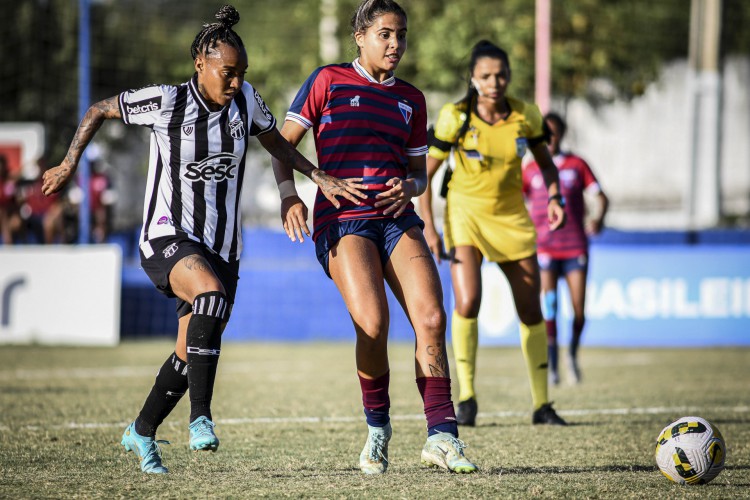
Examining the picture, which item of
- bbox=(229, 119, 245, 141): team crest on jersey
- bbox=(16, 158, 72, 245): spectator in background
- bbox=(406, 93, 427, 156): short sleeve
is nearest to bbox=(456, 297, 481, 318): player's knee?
bbox=(406, 93, 427, 156): short sleeve

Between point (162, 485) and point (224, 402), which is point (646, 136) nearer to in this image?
point (224, 402)

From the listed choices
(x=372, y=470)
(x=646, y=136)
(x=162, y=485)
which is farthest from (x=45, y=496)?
(x=646, y=136)

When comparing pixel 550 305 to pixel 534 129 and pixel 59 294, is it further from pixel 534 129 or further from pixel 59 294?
pixel 59 294

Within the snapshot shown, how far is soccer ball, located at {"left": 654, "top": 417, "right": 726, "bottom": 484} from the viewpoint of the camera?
543cm

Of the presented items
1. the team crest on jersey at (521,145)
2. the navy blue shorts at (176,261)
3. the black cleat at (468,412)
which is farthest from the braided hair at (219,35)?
the black cleat at (468,412)

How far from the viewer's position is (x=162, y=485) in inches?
207

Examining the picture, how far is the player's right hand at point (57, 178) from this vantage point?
5.50 metres

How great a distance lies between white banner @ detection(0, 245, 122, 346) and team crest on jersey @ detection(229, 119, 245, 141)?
1040 centimetres

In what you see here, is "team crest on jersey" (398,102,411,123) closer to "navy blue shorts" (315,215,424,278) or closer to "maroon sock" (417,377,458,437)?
"navy blue shorts" (315,215,424,278)

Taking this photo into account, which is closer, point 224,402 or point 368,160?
point 368,160

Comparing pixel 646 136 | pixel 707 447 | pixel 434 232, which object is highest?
pixel 646 136

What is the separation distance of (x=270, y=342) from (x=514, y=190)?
9.66 meters

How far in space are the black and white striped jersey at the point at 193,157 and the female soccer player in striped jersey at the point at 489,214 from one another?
7.16ft

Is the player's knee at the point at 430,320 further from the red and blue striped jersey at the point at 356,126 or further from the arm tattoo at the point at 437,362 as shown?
the red and blue striped jersey at the point at 356,126
